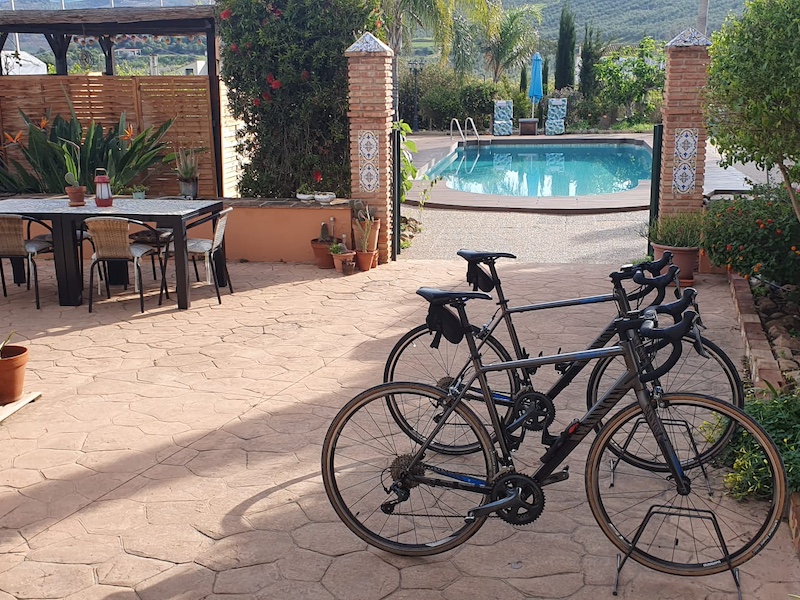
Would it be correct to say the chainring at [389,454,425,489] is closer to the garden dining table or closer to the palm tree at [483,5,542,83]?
the garden dining table

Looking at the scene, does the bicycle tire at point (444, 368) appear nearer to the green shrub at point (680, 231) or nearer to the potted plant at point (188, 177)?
the green shrub at point (680, 231)

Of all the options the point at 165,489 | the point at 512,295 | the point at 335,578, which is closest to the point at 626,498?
the point at 335,578

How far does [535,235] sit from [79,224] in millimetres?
5798

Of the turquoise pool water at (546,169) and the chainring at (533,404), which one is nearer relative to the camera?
the chainring at (533,404)

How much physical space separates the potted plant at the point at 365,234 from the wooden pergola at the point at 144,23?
7.62 feet

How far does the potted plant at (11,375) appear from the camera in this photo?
5457mm

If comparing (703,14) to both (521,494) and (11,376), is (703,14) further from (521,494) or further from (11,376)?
(521,494)

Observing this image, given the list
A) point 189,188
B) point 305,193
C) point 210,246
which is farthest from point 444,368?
point 189,188

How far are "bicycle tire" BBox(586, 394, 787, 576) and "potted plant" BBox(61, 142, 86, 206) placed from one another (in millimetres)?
5870

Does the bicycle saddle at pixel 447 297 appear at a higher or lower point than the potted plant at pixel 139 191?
lower

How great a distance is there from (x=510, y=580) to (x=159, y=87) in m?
8.74

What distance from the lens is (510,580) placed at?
11.6 ft

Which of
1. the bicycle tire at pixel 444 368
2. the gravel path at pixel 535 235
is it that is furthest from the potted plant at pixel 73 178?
the bicycle tire at pixel 444 368

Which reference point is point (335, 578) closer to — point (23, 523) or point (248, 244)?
point (23, 523)
